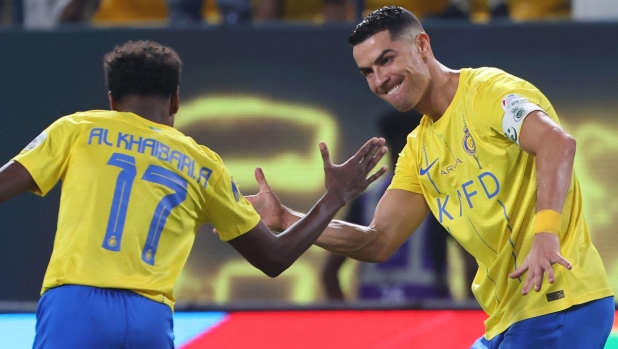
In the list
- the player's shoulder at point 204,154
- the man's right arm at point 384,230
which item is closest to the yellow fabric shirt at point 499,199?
the man's right arm at point 384,230

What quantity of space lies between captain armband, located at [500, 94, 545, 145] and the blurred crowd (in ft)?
10.1

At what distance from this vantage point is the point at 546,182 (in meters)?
3.07

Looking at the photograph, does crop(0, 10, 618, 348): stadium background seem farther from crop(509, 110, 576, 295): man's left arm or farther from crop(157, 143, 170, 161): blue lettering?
crop(157, 143, 170, 161): blue lettering

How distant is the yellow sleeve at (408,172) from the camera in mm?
3912

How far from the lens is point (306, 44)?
6020 millimetres

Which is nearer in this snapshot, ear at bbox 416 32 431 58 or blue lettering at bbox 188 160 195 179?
blue lettering at bbox 188 160 195 179

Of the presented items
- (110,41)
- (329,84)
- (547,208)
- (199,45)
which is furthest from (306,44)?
(547,208)

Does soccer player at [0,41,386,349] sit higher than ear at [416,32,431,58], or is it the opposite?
ear at [416,32,431,58]

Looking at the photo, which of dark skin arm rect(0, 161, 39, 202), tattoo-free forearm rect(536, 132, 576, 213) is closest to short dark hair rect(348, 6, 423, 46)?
tattoo-free forearm rect(536, 132, 576, 213)

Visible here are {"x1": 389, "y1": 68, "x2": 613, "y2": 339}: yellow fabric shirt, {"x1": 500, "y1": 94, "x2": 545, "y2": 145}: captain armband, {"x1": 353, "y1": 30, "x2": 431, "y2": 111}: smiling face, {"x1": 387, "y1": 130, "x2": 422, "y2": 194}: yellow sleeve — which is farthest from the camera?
{"x1": 387, "y1": 130, "x2": 422, "y2": 194}: yellow sleeve

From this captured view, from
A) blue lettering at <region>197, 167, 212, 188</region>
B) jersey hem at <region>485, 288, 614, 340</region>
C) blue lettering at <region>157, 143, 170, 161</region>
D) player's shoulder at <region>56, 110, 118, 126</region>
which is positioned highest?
player's shoulder at <region>56, 110, 118, 126</region>

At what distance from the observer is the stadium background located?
19.0ft

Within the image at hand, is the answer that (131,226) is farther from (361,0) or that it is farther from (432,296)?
(361,0)

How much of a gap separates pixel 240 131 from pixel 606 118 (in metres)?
2.29
